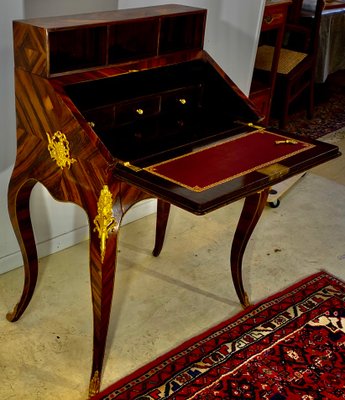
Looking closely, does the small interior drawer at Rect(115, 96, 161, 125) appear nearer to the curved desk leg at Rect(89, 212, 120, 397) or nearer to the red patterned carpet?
the curved desk leg at Rect(89, 212, 120, 397)

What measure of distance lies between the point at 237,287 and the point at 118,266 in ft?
1.76

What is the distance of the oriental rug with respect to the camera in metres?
2.00

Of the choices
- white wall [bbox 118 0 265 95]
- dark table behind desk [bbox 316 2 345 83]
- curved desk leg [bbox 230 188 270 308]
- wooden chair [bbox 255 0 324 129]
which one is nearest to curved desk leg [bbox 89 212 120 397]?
curved desk leg [bbox 230 188 270 308]

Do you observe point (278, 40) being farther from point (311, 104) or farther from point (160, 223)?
point (160, 223)

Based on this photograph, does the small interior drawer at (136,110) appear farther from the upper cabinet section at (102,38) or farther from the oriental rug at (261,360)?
the oriental rug at (261,360)

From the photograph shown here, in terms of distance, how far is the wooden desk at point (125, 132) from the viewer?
5.52ft

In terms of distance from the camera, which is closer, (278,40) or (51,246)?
(51,246)

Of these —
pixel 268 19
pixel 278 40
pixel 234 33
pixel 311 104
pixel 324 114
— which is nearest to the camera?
pixel 234 33

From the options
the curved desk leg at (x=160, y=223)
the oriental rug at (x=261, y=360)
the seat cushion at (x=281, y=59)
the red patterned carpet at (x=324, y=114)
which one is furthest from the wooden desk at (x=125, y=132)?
the red patterned carpet at (x=324, y=114)

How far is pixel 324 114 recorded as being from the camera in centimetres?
494

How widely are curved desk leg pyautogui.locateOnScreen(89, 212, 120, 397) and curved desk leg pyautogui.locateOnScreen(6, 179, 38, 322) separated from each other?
14.3 inches

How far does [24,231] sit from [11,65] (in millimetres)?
575

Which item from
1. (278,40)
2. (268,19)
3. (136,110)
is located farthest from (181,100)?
(278,40)

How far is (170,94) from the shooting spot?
2121 millimetres
